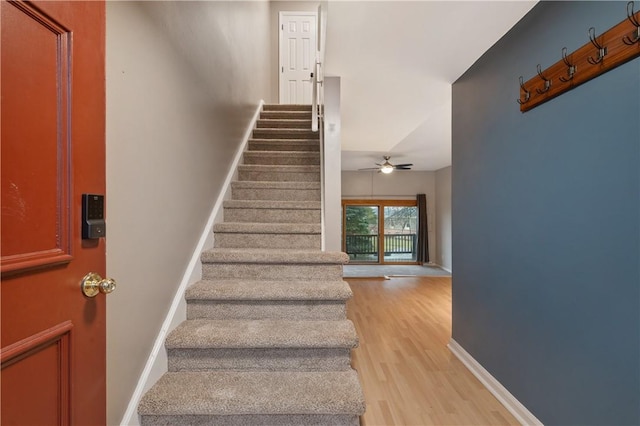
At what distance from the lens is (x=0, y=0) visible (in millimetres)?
560

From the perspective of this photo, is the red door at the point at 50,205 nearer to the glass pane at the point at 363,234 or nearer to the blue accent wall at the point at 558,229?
the blue accent wall at the point at 558,229

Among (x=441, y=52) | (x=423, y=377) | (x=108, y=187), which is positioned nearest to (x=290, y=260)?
(x=108, y=187)

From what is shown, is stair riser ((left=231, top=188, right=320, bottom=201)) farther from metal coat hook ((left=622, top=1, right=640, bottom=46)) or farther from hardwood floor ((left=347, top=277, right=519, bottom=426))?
metal coat hook ((left=622, top=1, right=640, bottom=46))

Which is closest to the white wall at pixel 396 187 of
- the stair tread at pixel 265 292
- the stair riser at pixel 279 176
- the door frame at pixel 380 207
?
the door frame at pixel 380 207

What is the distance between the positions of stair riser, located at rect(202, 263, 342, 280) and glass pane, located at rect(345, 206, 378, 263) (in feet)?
21.4

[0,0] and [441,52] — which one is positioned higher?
[441,52]

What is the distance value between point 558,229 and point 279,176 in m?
2.16

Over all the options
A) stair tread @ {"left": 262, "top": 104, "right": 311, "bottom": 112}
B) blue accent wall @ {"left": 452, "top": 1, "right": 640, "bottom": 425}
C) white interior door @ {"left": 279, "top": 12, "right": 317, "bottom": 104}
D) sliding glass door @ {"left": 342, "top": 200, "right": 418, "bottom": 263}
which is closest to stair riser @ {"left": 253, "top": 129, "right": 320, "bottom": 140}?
stair tread @ {"left": 262, "top": 104, "right": 311, "bottom": 112}

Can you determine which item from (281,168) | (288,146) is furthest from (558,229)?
(288,146)

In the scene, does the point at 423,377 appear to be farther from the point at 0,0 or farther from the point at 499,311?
the point at 0,0

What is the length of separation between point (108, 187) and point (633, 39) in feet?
6.61

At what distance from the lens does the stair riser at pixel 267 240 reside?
7.06 ft

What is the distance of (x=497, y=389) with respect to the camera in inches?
73.8

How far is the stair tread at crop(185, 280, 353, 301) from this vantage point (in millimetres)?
1640
